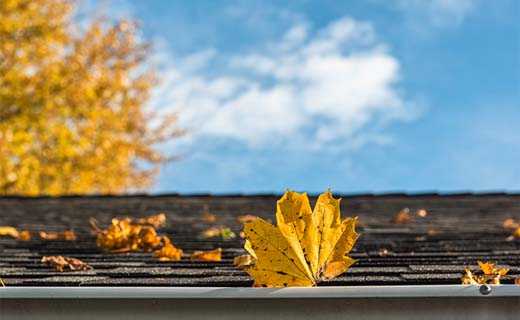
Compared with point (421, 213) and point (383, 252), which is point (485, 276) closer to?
point (383, 252)

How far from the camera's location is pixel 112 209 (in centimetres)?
684

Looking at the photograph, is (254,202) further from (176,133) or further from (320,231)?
(176,133)

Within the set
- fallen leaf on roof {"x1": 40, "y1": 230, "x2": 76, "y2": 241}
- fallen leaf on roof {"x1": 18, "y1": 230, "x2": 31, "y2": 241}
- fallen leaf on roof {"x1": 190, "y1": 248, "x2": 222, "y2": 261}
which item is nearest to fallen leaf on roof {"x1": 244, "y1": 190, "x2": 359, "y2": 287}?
fallen leaf on roof {"x1": 190, "y1": 248, "x2": 222, "y2": 261}

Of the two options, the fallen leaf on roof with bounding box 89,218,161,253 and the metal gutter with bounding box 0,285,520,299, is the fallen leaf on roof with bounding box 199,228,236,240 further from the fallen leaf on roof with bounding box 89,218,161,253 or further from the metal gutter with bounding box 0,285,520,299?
the metal gutter with bounding box 0,285,520,299

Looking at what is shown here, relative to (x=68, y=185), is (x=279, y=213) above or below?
below

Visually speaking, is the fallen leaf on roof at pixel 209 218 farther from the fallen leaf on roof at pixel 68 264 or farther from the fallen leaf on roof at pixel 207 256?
the fallen leaf on roof at pixel 68 264

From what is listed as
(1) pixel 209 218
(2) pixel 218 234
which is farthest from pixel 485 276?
(1) pixel 209 218

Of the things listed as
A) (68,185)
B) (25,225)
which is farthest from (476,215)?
(68,185)

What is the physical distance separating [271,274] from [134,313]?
436 millimetres

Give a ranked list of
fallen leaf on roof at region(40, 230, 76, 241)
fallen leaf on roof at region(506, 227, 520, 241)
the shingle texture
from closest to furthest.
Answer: the shingle texture
fallen leaf on roof at region(506, 227, 520, 241)
fallen leaf on roof at region(40, 230, 76, 241)

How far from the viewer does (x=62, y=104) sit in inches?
643

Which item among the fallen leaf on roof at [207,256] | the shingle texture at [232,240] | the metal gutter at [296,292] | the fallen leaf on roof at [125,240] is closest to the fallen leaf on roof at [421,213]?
the shingle texture at [232,240]

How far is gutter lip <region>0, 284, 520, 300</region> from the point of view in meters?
1.79

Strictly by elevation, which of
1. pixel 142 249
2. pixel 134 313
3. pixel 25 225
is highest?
pixel 25 225
